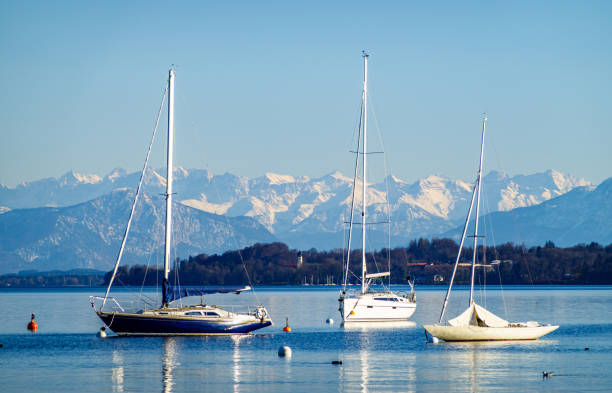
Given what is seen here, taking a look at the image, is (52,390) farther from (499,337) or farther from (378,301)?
(378,301)

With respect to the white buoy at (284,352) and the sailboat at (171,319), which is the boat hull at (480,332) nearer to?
the white buoy at (284,352)

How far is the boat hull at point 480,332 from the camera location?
71250 mm

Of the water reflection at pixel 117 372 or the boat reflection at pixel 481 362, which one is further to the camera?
the boat reflection at pixel 481 362

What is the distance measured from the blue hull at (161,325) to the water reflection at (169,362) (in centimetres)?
103

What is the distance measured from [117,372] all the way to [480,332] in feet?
90.7

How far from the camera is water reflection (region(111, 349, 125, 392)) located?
164ft

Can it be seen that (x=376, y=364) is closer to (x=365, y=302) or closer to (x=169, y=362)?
(x=169, y=362)

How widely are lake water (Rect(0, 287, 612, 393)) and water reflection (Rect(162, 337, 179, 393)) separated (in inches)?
2.1

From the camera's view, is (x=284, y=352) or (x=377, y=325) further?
(x=377, y=325)

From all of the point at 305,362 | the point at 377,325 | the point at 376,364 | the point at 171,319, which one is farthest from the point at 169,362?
the point at 377,325

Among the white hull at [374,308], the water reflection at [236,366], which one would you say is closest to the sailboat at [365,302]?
the white hull at [374,308]

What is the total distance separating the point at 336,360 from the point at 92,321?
50.6 meters

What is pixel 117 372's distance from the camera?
183 ft

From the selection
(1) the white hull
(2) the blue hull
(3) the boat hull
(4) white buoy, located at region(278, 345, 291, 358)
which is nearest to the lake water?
(4) white buoy, located at region(278, 345, 291, 358)
